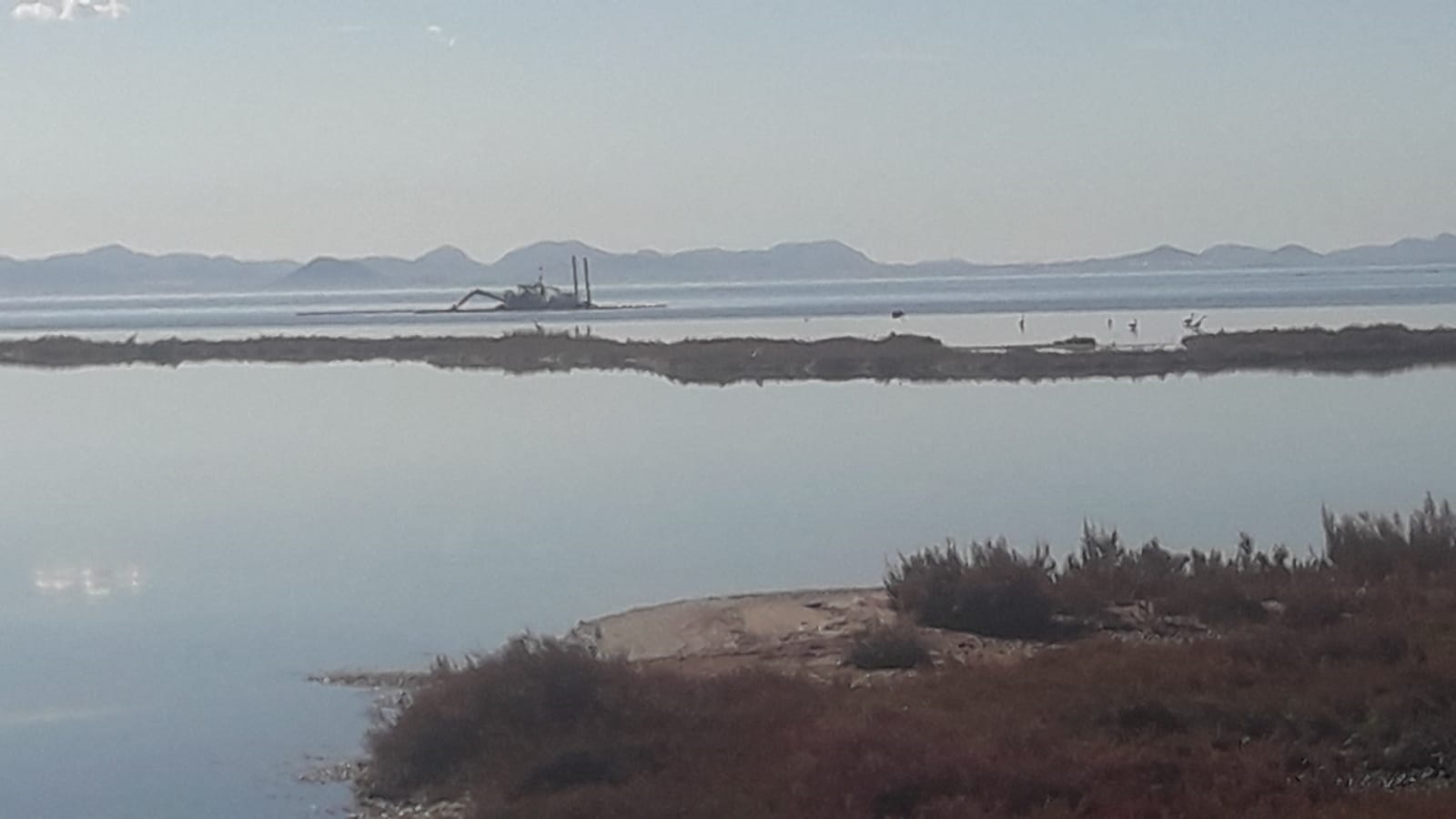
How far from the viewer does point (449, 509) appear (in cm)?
2297

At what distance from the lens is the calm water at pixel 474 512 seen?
1317cm

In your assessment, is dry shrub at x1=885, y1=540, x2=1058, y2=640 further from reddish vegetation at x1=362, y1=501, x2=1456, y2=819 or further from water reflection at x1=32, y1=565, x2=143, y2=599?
water reflection at x1=32, y1=565, x2=143, y2=599

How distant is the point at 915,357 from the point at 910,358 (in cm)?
23

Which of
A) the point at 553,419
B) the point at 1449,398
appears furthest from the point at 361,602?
the point at 1449,398

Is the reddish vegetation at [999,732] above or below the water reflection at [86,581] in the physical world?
above

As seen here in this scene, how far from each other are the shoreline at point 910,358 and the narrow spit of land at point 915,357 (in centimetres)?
4

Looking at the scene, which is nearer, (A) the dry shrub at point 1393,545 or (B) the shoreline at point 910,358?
(A) the dry shrub at point 1393,545

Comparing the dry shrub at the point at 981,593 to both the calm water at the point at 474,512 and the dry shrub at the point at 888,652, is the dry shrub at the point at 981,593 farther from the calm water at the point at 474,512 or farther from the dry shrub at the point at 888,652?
the calm water at the point at 474,512

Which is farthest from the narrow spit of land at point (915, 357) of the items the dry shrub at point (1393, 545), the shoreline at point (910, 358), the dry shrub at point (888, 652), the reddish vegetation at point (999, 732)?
the reddish vegetation at point (999, 732)

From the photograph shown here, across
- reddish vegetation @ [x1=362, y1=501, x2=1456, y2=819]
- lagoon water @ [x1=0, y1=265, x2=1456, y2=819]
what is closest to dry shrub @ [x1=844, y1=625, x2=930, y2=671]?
reddish vegetation @ [x1=362, y1=501, x2=1456, y2=819]

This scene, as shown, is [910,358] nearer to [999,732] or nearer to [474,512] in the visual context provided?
[474,512]

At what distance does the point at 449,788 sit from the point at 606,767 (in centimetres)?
120

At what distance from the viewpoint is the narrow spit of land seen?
42.2m

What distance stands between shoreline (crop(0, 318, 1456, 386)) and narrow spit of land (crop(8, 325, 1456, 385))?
4 cm
